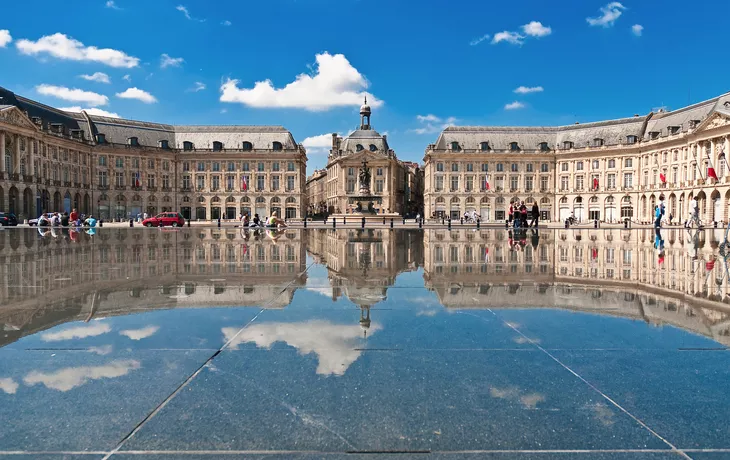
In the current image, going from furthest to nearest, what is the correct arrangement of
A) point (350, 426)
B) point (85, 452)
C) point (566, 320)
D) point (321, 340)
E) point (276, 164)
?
point (276, 164), point (566, 320), point (321, 340), point (350, 426), point (85, 452)

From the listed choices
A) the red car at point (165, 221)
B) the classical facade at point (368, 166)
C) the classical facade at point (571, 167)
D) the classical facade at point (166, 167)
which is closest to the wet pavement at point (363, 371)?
the red car at point (165, 221)

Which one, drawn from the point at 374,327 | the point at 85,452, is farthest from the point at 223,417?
the point at 374,327

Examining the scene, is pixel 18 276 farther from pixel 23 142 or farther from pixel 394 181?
pixel 394 181

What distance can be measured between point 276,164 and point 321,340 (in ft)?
277

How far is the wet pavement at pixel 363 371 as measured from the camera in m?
3.02

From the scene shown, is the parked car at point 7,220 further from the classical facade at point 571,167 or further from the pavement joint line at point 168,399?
the classical facade at point 571,167

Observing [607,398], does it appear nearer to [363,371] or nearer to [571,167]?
[363,371]

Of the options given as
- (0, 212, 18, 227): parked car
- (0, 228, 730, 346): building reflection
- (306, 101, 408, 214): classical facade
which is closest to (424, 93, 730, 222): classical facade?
(306, 101, 408, 214): classical facade

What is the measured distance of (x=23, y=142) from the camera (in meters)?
63.3

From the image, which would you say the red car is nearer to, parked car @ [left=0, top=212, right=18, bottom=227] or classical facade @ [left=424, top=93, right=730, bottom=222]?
parked car @ [left=0, top=212, right=18, bottom=227]

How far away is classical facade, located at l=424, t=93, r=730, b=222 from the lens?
235 feet

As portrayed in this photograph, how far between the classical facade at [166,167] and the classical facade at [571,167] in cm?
2864

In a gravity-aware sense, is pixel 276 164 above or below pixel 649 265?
above

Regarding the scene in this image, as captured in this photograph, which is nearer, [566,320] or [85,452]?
[85,452]
